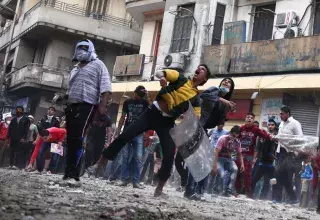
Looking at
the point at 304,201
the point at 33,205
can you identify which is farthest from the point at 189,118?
the point at 304,201

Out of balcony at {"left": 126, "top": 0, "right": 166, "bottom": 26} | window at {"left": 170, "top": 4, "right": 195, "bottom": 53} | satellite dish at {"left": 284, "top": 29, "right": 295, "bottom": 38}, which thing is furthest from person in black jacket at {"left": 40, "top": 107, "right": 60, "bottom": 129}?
balcony at {"left": 126, "top": 0, "right": 166, "bottom": 26}

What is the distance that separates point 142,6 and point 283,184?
16.0m

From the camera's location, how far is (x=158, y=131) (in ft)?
21.0

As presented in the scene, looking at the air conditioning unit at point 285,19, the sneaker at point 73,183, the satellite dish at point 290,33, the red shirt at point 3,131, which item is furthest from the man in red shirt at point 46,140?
the air conditioning unit at point 285,19

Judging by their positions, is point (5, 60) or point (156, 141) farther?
point (5, 60)

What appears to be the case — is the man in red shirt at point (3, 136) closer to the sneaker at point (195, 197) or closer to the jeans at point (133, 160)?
the jeans at point (133, 160)

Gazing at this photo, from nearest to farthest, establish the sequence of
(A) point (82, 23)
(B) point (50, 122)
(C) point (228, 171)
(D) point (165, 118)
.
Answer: (D) point (165, 118), (C) point (228, 171), (B) point (50, 122), (A) point (82, 23)

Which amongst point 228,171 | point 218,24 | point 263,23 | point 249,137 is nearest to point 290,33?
point 263,23

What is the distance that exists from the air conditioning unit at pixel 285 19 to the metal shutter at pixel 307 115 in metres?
2.58

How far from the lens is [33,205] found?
3.95 meters

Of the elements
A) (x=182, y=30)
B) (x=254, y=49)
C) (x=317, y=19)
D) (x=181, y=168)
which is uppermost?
(x=182, y=30)

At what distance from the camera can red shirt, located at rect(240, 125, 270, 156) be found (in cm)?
1002

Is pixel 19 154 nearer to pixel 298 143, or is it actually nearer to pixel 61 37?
pixel 298 143

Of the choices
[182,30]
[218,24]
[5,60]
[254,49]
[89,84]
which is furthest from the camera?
[5,60]
